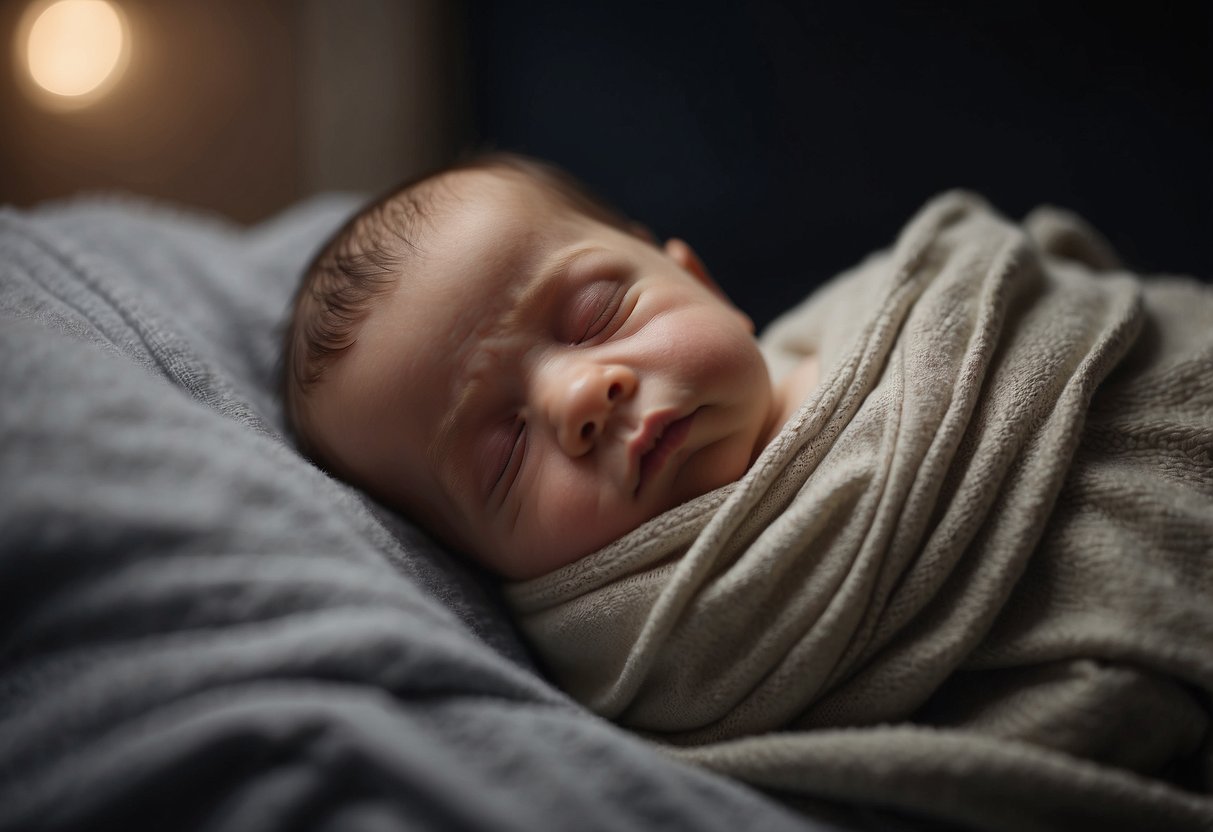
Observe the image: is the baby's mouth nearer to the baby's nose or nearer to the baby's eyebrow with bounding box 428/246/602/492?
the baby's nose

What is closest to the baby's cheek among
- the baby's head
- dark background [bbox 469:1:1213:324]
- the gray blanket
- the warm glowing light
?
the baby's head

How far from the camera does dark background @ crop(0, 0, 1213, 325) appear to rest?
124cm

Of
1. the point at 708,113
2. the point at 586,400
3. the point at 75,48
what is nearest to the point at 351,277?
the point at 586,400

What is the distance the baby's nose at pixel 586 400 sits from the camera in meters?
0.70

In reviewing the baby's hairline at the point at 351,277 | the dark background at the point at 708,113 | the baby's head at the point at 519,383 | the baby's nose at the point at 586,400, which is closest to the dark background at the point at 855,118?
the dark background at the point at 708,113

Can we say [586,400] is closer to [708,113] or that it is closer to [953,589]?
[953,589]

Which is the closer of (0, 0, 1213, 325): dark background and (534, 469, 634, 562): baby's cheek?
(534, 469, 634, 562): baby's cheek

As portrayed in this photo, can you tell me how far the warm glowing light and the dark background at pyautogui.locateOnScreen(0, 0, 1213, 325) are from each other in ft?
0.16

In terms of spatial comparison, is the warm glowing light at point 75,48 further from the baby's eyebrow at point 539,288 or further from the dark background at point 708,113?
the baby's eyebrow at point 539,288

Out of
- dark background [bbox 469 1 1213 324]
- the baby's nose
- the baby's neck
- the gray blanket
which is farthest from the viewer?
dark background [bbox 469 1 1213 324]

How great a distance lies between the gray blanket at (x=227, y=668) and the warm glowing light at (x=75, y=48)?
1229 mm

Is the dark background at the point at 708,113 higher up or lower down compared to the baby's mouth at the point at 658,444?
higher up

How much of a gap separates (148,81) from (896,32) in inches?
56.5

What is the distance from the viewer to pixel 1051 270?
88 cm
